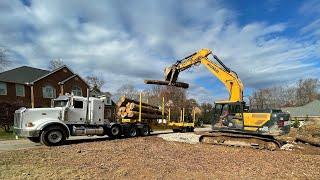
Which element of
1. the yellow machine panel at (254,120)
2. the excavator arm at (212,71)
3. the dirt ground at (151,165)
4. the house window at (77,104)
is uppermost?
the excavator arm at (212,71)

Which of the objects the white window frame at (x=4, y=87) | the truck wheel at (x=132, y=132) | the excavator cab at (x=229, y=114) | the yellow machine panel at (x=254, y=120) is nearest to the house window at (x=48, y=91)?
the white window frame at (x=4, y=87)

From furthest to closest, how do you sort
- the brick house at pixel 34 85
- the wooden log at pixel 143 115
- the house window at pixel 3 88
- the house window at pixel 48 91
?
the house window at pixel 48 91, the brick house at pixel 34 85, the house window at pixel 3 88, the wooden log at pixel 143 115

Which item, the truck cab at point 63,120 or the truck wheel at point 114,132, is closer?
the truck cab at point 63,120

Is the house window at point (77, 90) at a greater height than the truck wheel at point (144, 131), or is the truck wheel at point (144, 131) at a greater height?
the house window at point (77, 90)

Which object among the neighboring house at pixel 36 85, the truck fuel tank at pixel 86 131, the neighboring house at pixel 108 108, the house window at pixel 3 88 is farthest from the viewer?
the neighboring house at pixel 36 85

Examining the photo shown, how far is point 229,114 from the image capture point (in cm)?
2070

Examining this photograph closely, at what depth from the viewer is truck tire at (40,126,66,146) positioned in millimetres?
18688

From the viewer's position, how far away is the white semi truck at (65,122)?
18828mm

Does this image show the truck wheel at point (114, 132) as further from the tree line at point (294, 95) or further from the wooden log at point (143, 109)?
the tree line at point (294, 95)

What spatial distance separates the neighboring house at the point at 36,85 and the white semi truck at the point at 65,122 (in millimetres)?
23500

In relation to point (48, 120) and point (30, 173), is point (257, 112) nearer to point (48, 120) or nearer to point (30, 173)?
point (48, 120)

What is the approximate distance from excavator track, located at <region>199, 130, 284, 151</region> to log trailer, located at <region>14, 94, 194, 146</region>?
239 inches

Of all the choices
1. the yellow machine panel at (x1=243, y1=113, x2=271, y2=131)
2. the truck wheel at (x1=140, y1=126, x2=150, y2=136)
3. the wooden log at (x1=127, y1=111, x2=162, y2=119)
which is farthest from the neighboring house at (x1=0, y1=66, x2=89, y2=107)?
the yellow machine panel at (x1=243, y1=113, x2=271, y2=131)

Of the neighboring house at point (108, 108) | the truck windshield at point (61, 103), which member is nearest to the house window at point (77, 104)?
the truck windshield at point (61, 103)
